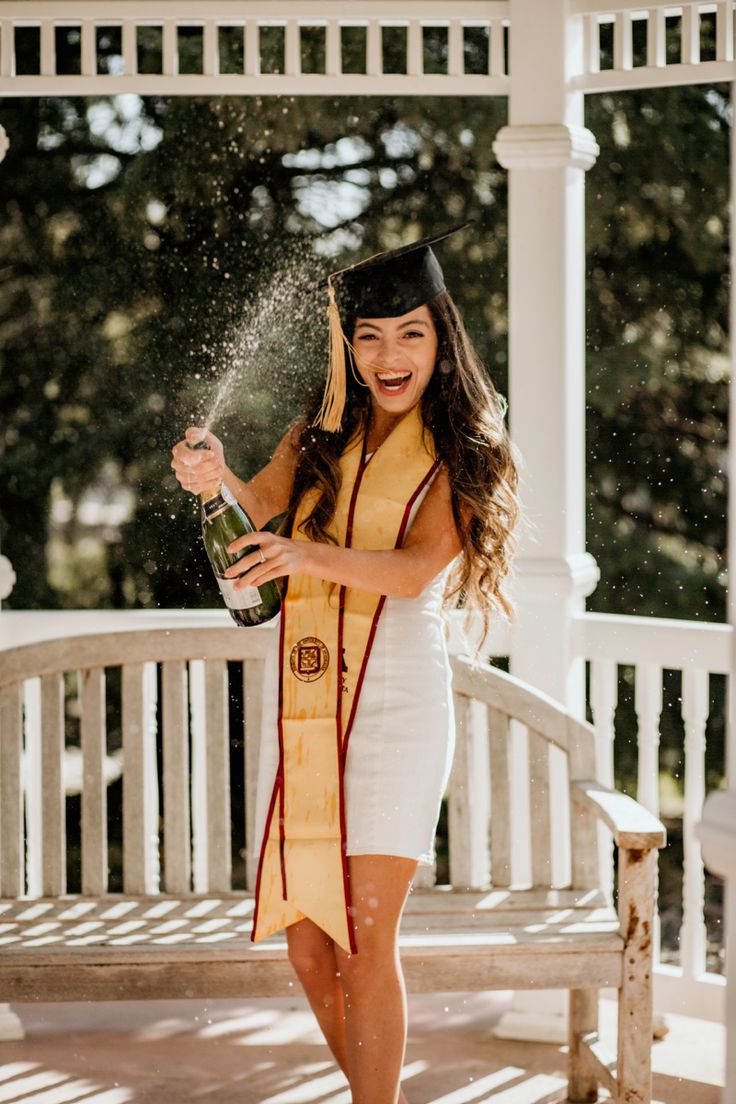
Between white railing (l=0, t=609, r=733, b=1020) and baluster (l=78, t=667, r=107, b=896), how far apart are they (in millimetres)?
344

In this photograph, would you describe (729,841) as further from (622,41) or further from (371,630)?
(622,41)

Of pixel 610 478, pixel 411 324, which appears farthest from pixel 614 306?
pixel 411 324

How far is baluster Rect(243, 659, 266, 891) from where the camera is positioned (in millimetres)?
3504

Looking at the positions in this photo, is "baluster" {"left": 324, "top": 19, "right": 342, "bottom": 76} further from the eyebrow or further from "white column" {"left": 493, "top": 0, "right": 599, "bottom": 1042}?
the eyebrow

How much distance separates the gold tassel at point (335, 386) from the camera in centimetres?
283

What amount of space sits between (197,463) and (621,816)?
1211 mm

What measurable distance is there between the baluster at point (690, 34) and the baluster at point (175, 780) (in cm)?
197

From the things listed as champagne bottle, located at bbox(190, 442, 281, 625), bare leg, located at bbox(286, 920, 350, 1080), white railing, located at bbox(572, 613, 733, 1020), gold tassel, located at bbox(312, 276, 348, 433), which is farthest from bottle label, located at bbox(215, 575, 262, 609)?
white railing, located at bbox(572, 613, 733, 1020)

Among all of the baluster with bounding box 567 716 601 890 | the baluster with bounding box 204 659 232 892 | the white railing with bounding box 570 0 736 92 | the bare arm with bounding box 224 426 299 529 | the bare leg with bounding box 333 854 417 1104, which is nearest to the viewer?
the bare leg with bounding box 333 854 417 1104

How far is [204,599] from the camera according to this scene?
8.12m

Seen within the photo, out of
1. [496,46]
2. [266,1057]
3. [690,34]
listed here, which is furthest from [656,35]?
Result: [266,1057]

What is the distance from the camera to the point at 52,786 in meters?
3.48

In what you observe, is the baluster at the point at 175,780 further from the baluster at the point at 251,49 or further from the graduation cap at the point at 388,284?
the baluster at the point at 251,49

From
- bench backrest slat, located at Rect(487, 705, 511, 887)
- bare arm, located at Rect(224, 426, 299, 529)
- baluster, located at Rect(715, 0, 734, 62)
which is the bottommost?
bench backrest slat, located at Rect(487, 705, 511, 887)
